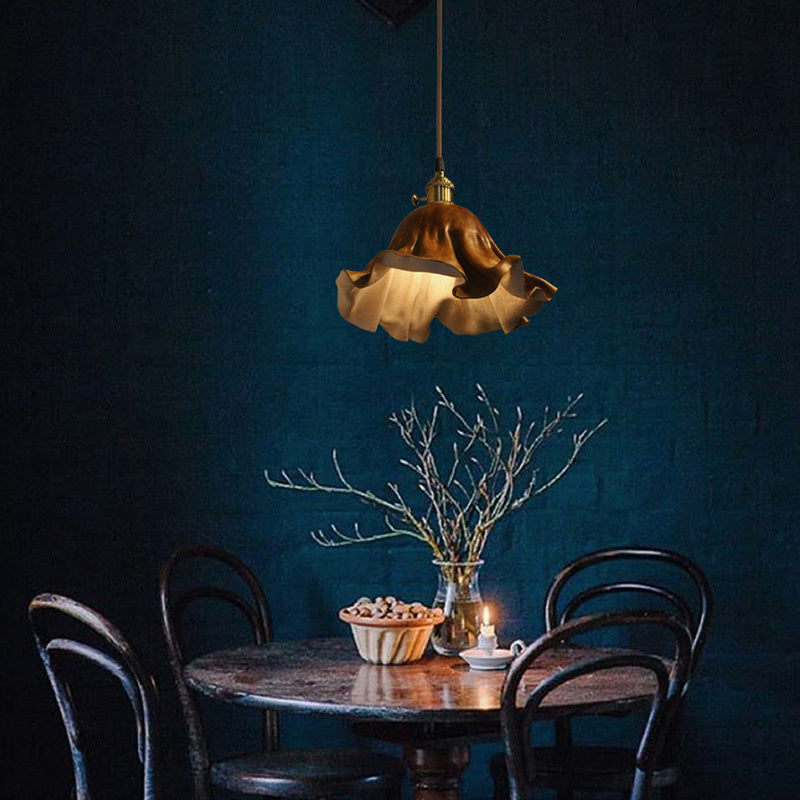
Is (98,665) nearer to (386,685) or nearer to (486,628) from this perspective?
(386,685)

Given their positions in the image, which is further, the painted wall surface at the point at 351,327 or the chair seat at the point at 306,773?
the painted wall surface at the point at 351,327

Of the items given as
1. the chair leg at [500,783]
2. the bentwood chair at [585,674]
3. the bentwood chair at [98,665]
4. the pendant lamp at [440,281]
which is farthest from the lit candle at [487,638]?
the bentwood chair at [98,665]

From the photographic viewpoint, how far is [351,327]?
382 cm

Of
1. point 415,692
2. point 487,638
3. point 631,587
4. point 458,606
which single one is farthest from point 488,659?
point 631,587

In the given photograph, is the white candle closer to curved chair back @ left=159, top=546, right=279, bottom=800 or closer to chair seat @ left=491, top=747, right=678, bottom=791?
chair seat @ left=491, top=747, right=678, bottom=791

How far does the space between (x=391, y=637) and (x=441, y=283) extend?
0.78m

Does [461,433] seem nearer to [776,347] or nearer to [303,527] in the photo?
[303,527]

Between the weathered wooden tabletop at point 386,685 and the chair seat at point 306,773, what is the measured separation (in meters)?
0.26

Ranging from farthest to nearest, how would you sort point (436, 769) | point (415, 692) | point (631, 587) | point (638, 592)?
1. point (638, 592)
2. point (631, 587)
3. point (436, 769)
4. point (415, 692)

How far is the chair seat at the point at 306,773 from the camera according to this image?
2939 millimetres

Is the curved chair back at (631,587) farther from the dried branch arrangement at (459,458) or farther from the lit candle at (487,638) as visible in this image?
the lit candle at (487,638)

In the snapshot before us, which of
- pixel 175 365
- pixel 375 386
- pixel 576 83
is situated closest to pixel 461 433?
pixel 375 386

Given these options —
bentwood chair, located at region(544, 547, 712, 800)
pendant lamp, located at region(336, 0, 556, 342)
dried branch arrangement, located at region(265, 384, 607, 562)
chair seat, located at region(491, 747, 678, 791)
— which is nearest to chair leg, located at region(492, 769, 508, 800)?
chair seat, located at region(491, 747, 678, 791)

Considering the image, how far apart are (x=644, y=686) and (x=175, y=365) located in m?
1.75
